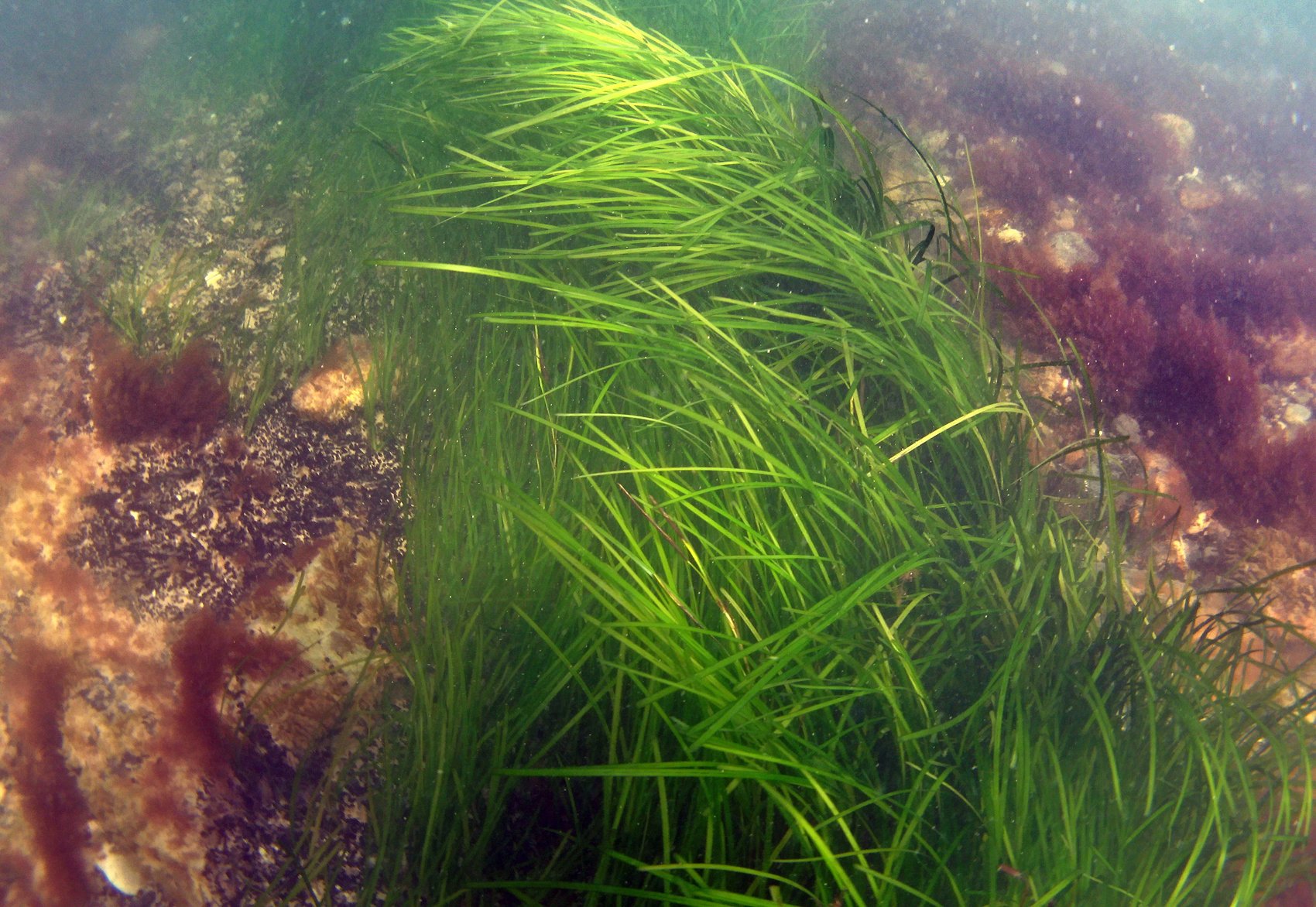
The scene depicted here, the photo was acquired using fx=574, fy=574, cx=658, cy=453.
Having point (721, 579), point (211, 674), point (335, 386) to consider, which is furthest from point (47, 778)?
point (721, 579)

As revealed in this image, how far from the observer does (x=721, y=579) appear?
5.60ft

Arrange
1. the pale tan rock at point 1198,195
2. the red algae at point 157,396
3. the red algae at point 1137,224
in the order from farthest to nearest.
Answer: the pale tan rock at point 1198,195, the red algae at point 1137,224, the red algae at point 157,396

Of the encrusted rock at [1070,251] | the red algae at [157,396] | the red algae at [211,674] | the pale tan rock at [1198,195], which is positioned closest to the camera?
the red algae at [211,674]

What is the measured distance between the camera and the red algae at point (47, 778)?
6.44ft

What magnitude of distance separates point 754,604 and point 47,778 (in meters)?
2.53

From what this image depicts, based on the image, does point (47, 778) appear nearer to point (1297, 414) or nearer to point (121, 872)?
point (121, 872)

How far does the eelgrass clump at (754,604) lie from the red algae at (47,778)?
1.19 metres

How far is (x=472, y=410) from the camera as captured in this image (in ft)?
6.89

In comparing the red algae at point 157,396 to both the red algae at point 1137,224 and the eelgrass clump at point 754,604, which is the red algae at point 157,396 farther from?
the red algae at point 1137,224

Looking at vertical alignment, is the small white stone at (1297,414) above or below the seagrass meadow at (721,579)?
above

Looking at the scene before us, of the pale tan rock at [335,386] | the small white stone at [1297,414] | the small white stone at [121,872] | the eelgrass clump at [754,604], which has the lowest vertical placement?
the small white stone at [121,872]

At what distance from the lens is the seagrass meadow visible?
1.45 meters

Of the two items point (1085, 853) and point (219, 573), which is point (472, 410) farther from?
point (1085, 853)

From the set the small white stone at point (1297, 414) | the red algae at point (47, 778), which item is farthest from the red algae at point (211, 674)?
the small white stone at point (1297, 414)
